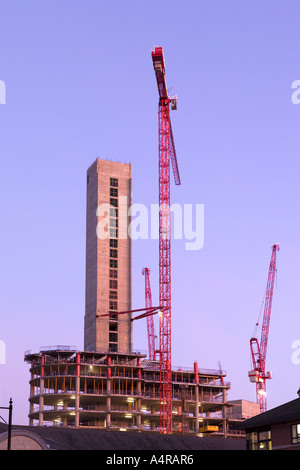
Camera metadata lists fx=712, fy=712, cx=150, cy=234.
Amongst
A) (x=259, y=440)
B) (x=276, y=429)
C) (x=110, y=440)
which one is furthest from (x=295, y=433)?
(x=110, y=440)

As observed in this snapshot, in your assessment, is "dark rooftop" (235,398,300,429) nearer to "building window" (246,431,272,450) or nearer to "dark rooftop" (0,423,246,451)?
"building window" (246,431,272,450)

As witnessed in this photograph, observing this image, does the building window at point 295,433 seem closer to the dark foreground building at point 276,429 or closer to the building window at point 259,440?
the dark foreground building at point 276,429

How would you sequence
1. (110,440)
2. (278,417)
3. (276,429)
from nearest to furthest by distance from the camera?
(278,417) → (276,429) → (110,440)

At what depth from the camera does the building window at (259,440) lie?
228 feet

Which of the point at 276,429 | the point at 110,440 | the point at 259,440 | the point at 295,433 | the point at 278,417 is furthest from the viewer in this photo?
the point at 110,440

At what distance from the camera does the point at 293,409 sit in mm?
67812

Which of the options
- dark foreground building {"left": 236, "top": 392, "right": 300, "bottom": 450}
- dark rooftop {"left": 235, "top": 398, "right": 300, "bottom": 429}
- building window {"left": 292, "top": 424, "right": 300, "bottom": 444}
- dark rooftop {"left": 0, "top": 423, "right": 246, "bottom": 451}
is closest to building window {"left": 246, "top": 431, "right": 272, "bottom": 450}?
dark foreground building {"left": 236, "top": 392, "right": 300, "bottom": 450}

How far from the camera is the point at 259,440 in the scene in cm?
7069

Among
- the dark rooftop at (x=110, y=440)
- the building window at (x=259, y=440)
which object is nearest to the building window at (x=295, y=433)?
the building window at (x=259, y=440)

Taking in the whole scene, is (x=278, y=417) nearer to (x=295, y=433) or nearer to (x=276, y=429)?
(x=276, y=429)

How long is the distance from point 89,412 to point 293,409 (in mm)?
136505
